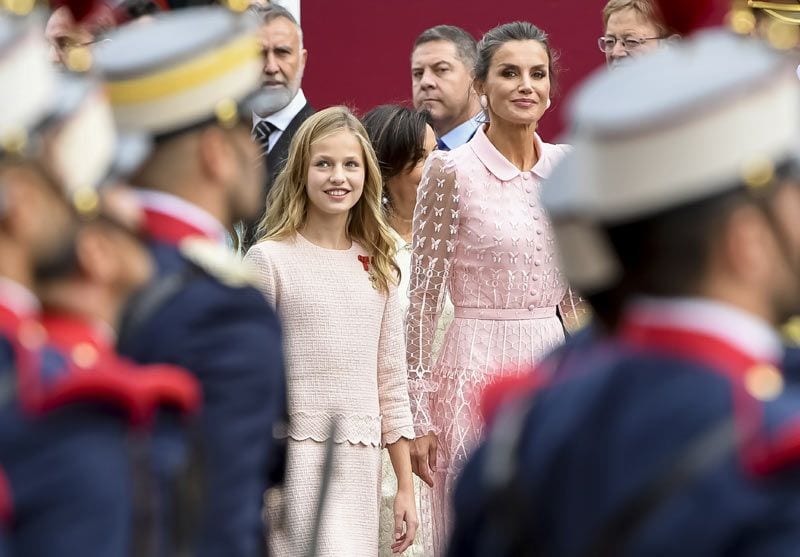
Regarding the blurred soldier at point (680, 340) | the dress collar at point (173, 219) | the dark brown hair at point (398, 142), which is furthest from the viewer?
the dark brown hair at point (398, 142)

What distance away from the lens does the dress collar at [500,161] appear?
21.6 feet

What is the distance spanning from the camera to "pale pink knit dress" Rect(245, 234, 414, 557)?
6.31 metres

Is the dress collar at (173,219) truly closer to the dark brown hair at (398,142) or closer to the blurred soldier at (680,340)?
the blurred soldier at (680,340)

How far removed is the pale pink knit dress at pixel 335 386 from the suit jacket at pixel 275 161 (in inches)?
24.9

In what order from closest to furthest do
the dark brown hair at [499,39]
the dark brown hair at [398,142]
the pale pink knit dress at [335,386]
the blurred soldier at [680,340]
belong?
the blurred soldier at [680,340], the pale pink knit dress at [335,386], the dark brown hair at [499,39], the dark brown hair at [398,142]

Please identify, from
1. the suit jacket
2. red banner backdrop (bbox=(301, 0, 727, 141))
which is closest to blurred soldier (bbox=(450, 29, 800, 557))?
the suit jacket

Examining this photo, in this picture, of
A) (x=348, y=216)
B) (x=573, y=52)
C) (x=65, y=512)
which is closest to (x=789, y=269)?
(x=65, y=512)

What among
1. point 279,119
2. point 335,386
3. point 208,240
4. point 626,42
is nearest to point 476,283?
point 335,386

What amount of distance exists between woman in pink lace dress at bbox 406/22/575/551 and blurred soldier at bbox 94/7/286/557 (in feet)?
9.57

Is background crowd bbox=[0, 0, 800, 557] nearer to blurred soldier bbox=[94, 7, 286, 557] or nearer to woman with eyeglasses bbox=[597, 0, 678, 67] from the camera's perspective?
blurred soldier bbox=[94, 7, 286, 557]

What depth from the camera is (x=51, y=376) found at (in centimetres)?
288

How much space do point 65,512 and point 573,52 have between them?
25.0ft

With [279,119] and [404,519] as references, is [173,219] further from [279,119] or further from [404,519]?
[279,119]

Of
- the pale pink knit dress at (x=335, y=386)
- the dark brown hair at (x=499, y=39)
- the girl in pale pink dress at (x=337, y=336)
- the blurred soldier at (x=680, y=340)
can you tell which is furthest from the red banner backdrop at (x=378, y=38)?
the blurred soldier at (x=680, y=340)
